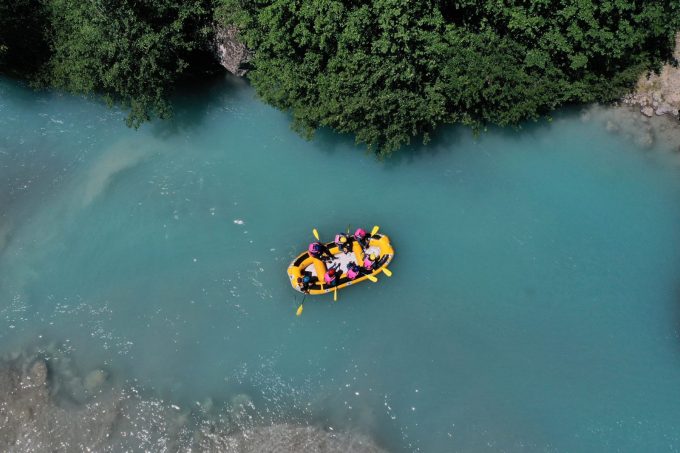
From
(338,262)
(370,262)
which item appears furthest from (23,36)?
(370,262)

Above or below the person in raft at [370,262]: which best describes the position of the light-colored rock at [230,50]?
above

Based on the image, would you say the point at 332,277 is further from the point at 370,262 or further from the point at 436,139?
the point at 436,139

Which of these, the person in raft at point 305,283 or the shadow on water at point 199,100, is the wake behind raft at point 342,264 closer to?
the person in raft at point 305,283

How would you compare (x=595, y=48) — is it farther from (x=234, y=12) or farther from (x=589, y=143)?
(x=234, y=12)

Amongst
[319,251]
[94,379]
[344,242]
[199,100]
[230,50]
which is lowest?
[94,379]

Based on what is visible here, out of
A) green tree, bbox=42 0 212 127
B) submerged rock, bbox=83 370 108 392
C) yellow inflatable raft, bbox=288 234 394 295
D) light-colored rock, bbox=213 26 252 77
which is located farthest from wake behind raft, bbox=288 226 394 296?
green tree, bbox=42 0 212 127

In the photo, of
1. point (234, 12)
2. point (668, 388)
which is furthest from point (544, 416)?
point (234, 12)

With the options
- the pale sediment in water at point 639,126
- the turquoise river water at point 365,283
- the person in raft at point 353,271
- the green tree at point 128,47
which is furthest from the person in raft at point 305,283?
the pale sediment in water at point 639,126
